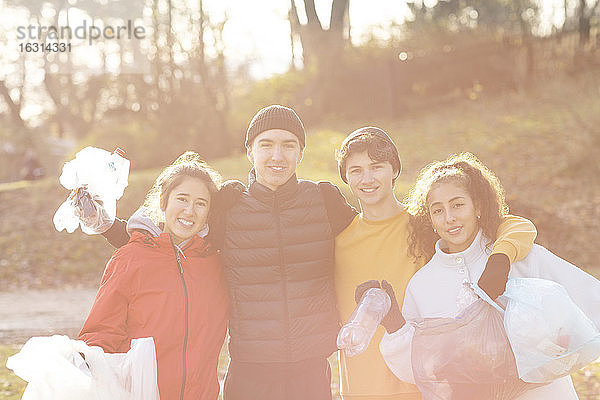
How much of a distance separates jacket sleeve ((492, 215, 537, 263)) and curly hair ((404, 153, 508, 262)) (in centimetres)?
9

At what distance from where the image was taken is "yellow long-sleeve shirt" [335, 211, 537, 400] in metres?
3.42

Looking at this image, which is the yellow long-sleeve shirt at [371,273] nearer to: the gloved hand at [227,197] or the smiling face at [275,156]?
the smiling face at [275,156]

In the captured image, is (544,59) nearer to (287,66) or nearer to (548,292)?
(287,66)

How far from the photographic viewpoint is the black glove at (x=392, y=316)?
2955 millimetres

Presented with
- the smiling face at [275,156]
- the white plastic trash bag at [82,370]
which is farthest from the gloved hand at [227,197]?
the white plastic trash bag at [82,370]

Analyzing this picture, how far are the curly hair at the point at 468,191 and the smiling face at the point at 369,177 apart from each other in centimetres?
17

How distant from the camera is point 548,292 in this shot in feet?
9.14

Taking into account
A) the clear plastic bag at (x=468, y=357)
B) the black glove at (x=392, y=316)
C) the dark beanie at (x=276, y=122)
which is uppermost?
the dark beanie at (x=276, y=122)

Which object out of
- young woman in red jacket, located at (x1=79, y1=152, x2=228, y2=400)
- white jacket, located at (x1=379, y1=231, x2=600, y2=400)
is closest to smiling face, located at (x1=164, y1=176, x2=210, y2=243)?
young woman in red jacket, located at (x1=79, y1=152, x2=228, y2=400)

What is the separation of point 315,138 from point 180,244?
1736cm

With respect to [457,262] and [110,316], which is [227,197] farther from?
[457,262]

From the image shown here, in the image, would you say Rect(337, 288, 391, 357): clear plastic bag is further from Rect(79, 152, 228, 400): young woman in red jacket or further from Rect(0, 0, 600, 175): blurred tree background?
Rect(0, 0, 600, 175): blurred tree background

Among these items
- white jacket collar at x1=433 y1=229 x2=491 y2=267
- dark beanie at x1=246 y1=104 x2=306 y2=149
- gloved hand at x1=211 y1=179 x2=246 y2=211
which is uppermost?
dark beanie at x1=246 y1=104 x2=306 y2=149

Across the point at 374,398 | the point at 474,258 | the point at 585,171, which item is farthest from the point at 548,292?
the point at 585,171
